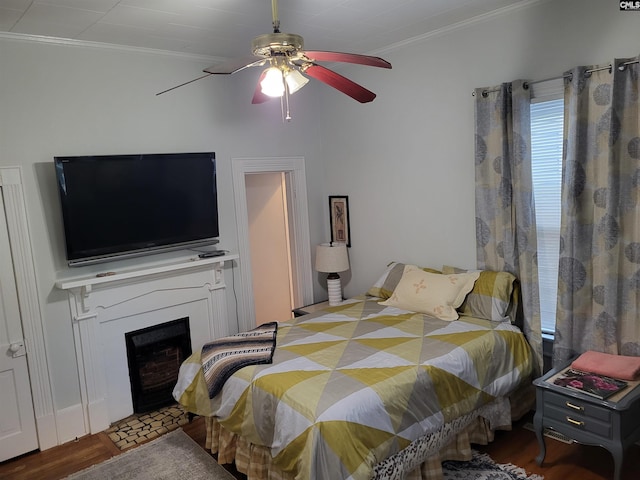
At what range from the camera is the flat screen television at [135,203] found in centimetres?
321

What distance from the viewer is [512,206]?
3.24 m

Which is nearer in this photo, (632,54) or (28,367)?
(632,54)

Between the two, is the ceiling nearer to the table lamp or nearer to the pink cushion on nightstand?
the table lamp

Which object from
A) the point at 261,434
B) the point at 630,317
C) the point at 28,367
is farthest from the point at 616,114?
the point at 28,367

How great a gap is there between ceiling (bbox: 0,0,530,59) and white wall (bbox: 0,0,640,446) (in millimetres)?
189

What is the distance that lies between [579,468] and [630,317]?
0.93 m

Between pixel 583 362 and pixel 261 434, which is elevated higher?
pixel 583 362

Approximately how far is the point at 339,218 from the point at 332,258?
1.57 feet

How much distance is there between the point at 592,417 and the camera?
2.47m

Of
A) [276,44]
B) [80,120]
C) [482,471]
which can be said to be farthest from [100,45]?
[482,471]

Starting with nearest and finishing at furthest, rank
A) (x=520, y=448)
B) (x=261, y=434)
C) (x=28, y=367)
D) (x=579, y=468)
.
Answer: (x=261, y=434) → (x=579, y=468) → (x=520, y=448) → (x=28, y=367)

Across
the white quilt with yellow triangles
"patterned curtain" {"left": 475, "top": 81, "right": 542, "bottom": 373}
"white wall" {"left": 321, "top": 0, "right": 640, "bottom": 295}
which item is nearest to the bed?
the white quilt with yellow triangles

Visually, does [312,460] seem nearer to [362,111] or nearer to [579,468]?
[579,468]

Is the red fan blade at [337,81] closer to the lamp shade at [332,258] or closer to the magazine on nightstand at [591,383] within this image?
the magazine on nightstand at [591,383]
